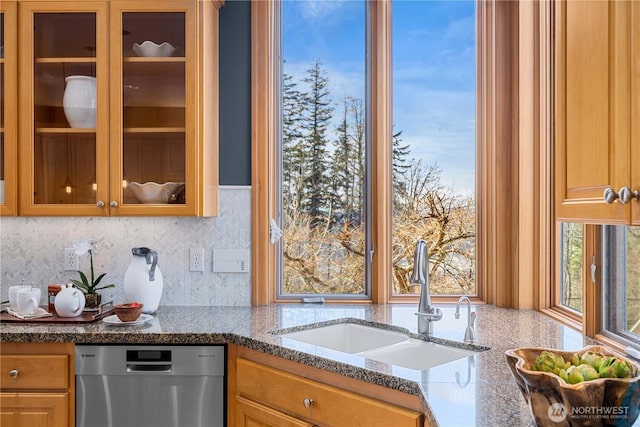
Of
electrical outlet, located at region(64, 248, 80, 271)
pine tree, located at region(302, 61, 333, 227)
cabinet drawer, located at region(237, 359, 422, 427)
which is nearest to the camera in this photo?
cabinet drawer, located at region(237, 359, 422, 427)

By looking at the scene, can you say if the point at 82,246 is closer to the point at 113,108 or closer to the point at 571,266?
the point at 113,108

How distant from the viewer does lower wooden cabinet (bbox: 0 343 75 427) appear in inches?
70.2

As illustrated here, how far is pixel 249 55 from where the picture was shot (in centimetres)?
241

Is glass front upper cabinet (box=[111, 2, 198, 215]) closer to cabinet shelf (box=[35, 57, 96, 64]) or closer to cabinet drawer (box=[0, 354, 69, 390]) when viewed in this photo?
cabinet shelf (box=[35, 57, 96, 64])

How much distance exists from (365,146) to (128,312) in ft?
4.55

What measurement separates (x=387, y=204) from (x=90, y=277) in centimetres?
155

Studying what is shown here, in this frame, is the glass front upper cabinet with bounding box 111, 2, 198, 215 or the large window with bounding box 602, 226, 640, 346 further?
the glass front upper cabinet with bounding box 111, 2, 198, 215

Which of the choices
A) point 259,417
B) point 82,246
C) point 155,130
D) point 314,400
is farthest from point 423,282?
point 82,246

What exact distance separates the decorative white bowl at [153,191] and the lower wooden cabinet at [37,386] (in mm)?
683

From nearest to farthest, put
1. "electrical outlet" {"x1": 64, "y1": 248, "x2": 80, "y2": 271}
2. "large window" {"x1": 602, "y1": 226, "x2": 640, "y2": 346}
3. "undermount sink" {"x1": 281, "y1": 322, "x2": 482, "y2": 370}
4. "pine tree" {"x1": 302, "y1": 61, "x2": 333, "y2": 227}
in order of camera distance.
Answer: "large window" {"x1": 602, "y1": 226, "x2": 640, "y2": 346}
"undermount sink" {"x1": 281, "y1": 322, "x2": 482, "y2": 370}
"electrical outlet" {"x1": 64, "y1": 248, "x2": 80, "y2": 271}
"pine tree" {"x1": 302, "y1": 61, "x2": 333, "y2": 227}

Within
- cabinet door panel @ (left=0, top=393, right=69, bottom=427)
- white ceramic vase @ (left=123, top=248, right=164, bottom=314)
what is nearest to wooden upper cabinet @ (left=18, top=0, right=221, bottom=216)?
white ceramic vase @ (left=123, top=248, right=164, bottom=314)

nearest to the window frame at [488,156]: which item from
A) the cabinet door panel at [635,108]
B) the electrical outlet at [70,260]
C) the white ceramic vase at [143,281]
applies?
the white ceramic vase at [143,281]

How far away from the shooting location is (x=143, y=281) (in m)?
2.07

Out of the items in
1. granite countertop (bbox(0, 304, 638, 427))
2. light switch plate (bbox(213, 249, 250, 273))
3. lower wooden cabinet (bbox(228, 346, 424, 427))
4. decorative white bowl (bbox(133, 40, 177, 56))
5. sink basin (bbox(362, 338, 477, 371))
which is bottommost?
lower wooden cabinet (bbox(228, 346, 424, 427))
